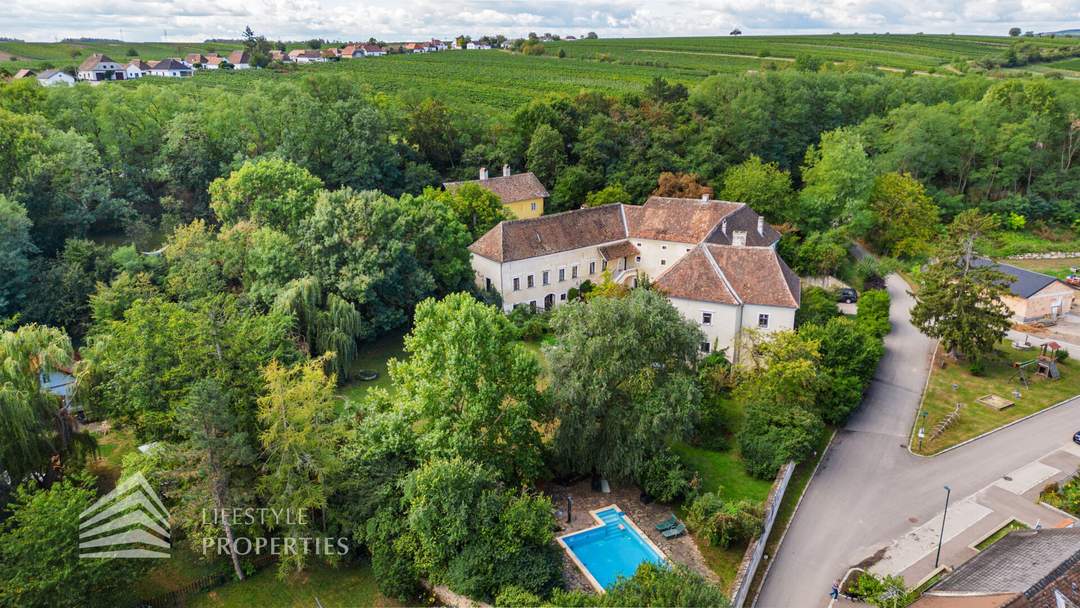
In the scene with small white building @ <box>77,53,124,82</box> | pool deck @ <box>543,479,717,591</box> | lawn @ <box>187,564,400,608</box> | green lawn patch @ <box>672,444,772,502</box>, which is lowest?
lawn @ <box>187,564,400,608</box>

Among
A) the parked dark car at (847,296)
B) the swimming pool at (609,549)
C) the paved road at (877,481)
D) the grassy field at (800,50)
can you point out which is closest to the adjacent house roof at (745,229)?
the parked dark car at (847,296)

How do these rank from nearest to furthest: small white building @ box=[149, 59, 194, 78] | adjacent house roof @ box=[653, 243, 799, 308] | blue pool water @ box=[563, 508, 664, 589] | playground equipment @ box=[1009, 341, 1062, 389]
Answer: blue pool water @ box=[563, 508, 664, 589]
adjacent house roof @ box=[653, 243, 799, 308]
playground equipment @ box=[1009, 341, 1062, 389]
small white building @ box=[149, 59, 194, 78]

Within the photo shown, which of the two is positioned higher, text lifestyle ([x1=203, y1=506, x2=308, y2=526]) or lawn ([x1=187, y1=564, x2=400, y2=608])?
text lifestyle ([x1=203, y1=506, x2=308, y2=526])

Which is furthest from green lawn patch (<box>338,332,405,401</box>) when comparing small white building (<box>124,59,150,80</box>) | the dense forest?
small white building (<box>124,59,150,80</box>)

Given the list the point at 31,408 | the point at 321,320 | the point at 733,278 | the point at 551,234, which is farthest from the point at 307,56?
the point at 31,408

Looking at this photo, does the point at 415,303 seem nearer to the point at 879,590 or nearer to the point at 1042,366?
the point at 879,590

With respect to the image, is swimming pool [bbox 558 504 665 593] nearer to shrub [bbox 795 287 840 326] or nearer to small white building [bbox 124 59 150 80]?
shrub [bbox 795 287 840 326]

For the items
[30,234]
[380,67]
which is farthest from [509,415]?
[380,67]
